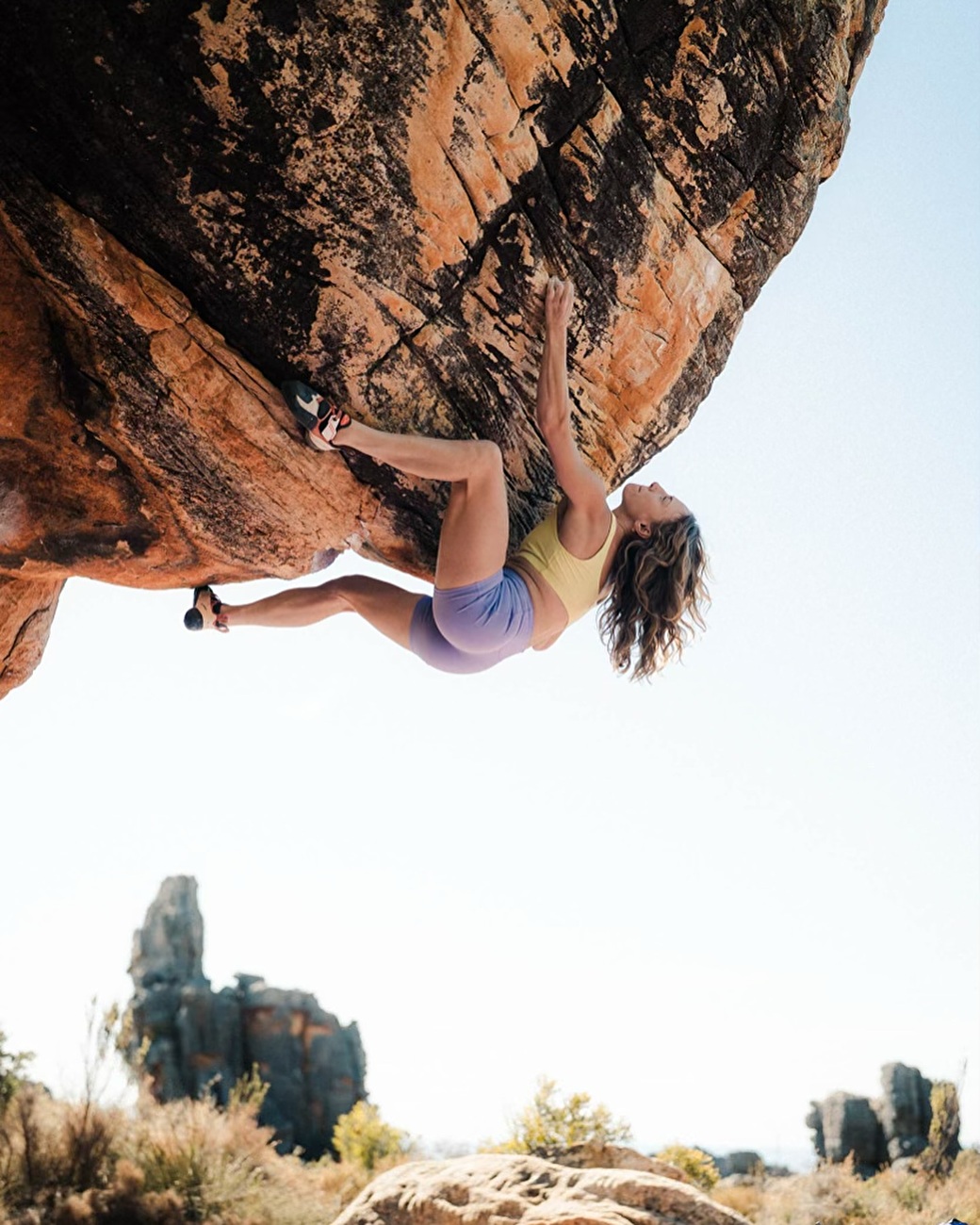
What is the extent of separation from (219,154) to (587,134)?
74.3 inches

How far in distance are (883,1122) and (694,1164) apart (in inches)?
546

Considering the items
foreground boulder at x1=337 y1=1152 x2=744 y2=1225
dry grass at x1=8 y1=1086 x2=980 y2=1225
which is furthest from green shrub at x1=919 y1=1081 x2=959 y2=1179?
foreground boulder at x1=337 y1=1152 x2=744 y2=1225

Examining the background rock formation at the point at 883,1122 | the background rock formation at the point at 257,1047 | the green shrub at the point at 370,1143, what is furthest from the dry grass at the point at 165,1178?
the background rock formation at the point at 257,1047

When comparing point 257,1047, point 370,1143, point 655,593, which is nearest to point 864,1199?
point 370,1143

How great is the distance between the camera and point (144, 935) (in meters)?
33.6

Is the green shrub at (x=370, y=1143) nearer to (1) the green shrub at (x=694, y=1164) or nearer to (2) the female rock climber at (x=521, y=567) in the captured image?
(1) the green shrub at (x=694, y=1164)

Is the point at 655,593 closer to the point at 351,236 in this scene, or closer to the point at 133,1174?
the point at 351,236

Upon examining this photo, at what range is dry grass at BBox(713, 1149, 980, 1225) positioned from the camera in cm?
1595

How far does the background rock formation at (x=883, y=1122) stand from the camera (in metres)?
27.0

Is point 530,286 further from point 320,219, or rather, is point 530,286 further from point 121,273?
point 121,273

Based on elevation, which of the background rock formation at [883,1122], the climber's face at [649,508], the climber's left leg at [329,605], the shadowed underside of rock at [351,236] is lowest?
the background rock formation at [883,1122]

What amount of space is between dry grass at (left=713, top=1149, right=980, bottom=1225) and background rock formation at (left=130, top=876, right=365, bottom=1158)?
40.4ft

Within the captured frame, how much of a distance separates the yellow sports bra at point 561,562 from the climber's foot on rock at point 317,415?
1.40 m

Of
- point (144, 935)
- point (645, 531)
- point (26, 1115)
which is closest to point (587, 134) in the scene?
point (645, 531)
